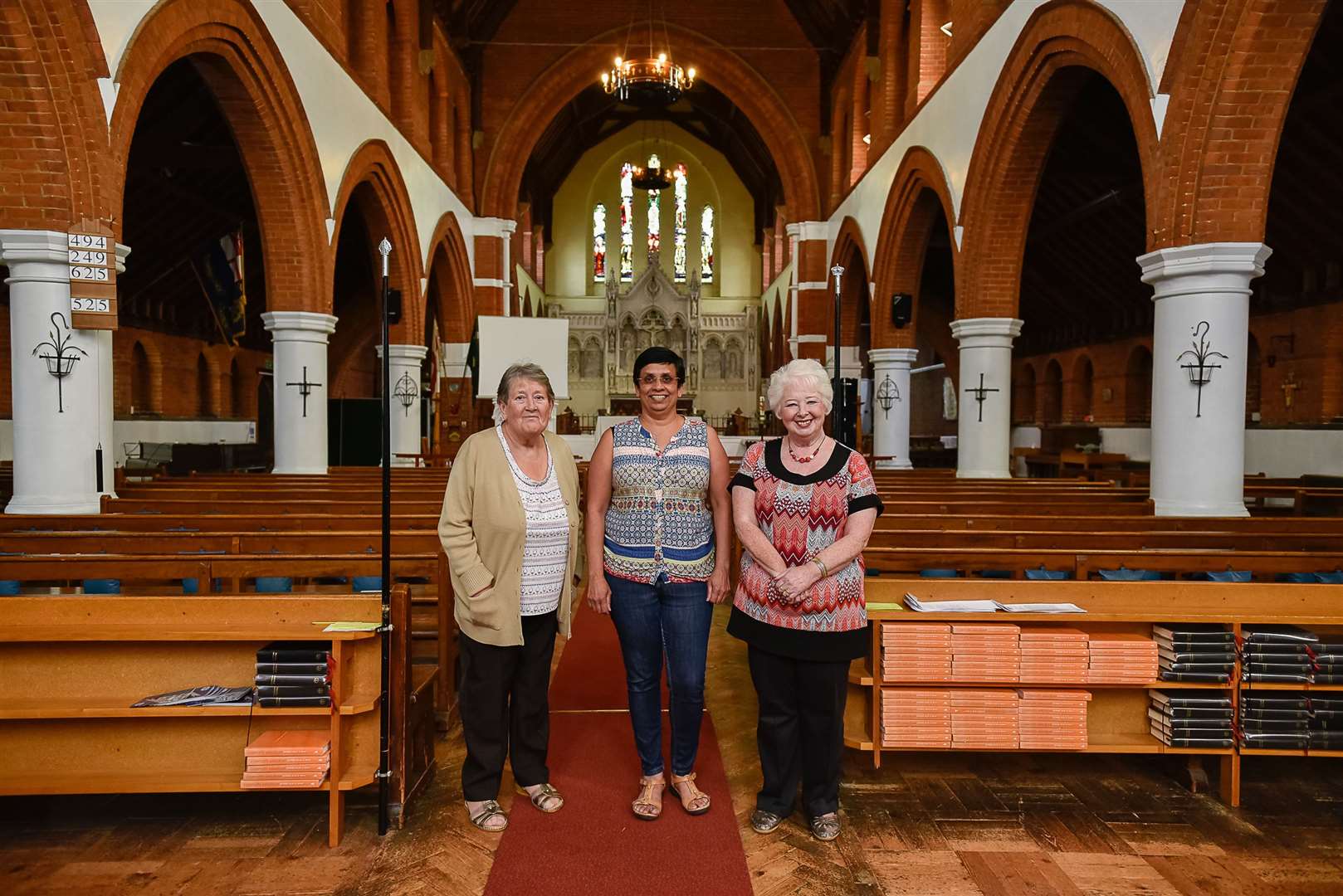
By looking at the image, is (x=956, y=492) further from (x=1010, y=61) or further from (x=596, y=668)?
(x=1010, y=61)

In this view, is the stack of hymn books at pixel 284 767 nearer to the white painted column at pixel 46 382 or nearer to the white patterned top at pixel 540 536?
the white patterned top at pixel 540 536

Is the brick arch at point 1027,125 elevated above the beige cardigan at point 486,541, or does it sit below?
above

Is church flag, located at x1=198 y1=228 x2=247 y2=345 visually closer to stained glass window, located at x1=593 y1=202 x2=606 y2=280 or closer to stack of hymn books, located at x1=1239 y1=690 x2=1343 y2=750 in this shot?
stack of hymn books, located at x1=1239 y1=690 x2=1343 y2=750

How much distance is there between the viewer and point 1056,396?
16578mm

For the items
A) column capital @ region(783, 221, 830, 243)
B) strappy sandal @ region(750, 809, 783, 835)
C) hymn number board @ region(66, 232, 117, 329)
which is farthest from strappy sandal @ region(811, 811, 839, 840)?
column capital @ region(783, 221, 830, 243)

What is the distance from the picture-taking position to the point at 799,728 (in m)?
2.59

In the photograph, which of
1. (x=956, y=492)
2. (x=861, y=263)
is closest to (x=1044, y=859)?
(x=956, y=492)

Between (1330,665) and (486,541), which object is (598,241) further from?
(1330,665)

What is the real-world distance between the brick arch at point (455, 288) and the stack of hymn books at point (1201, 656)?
13.2 metres

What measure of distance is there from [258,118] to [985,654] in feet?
25.5

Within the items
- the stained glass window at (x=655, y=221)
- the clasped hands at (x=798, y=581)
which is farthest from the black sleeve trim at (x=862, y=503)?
the stained glass window at (x=655, y=221)

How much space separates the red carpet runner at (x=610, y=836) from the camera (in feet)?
7.59

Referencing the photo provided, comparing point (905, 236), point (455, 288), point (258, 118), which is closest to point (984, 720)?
point (258, 118)

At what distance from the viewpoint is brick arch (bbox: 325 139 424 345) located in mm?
9422
